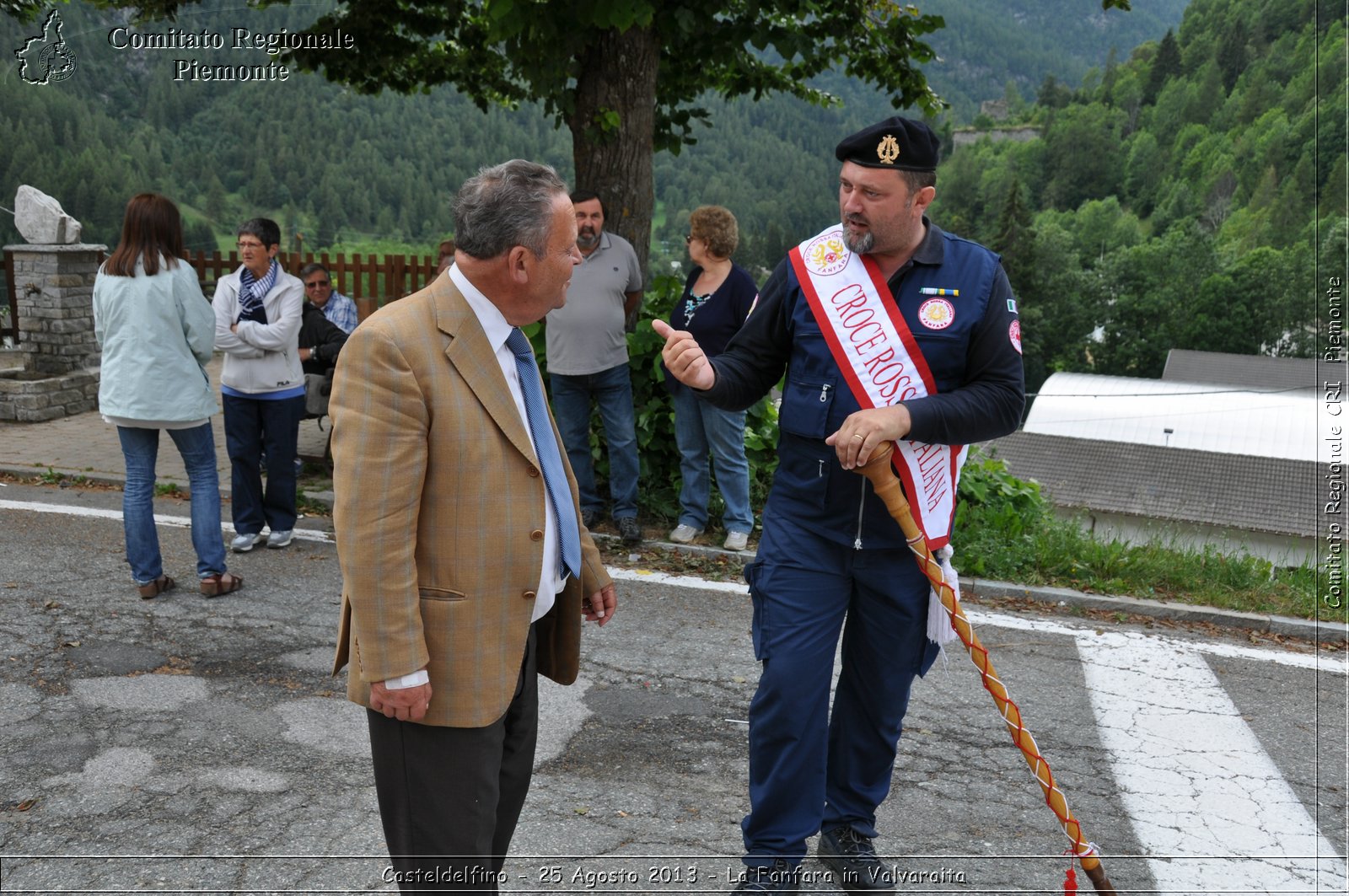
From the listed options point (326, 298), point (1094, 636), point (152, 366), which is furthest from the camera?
point (326, 298)

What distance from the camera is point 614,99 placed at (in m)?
7.74

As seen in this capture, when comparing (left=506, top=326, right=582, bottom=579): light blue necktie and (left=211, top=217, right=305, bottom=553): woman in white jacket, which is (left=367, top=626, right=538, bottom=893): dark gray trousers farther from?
(left=211, top=217, right=305, bottom=553): woman in white jacket

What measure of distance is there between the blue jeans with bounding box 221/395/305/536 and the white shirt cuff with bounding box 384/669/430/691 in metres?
4.32

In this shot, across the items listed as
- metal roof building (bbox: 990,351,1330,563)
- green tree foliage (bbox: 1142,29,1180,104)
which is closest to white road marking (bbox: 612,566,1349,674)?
metal roof building (bbox: 990,351,1330,563)

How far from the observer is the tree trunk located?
770 cm

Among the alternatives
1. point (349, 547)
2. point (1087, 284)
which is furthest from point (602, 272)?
point (1087, 284)

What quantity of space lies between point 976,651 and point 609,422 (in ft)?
13.9

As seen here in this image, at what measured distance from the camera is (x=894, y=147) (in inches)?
116

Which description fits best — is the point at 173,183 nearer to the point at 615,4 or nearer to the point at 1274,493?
the point at 615,4

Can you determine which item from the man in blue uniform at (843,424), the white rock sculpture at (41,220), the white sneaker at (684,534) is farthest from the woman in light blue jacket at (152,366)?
the white rock sculpture at (41,220)

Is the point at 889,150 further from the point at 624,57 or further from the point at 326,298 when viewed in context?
the point at 326,298

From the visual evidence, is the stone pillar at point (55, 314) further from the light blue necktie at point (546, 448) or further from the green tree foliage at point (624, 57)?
the light blue necktie at point (546, 448)

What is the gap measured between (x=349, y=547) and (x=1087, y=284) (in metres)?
97.6

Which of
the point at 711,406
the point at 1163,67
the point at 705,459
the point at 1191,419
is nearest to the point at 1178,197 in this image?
the point at 1163,67
